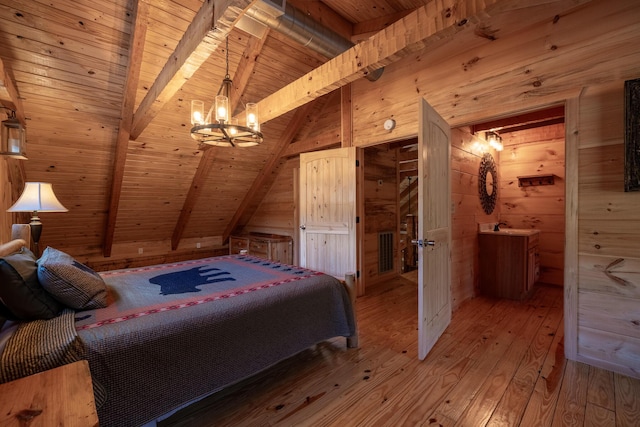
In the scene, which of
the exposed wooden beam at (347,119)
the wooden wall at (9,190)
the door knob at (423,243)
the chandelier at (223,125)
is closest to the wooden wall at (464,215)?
the door knob at (423,243)

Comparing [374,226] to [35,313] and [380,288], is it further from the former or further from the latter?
[35,313]

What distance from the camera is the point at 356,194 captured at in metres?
3.72

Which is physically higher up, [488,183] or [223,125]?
[223,125]

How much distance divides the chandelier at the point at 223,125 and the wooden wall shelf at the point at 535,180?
399cm

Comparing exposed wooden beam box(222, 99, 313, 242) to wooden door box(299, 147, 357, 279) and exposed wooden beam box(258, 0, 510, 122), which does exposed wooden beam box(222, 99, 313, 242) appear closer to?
wooden door box(299, 147, 357, 279)

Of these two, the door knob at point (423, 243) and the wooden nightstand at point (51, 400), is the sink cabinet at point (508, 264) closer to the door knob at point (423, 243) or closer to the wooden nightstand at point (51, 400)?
the door knob at point (423, 243)

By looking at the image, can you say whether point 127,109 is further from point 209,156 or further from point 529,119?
point 529,119

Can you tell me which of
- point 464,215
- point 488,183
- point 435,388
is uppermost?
point 488,183

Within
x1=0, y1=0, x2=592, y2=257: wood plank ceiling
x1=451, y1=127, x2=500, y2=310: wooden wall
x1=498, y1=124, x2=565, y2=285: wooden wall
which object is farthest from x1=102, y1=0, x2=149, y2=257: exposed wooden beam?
x1=498, y1=124, x2=565, y2=285: wooden wall

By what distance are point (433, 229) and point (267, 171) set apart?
11.6 ft

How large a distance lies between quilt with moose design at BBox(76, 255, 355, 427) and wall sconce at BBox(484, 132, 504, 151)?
11.1 ft

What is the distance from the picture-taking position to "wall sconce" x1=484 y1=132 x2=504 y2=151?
418 centimetres

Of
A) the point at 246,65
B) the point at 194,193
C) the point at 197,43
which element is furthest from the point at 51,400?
the point at 194,193

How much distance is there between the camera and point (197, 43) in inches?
73.5
